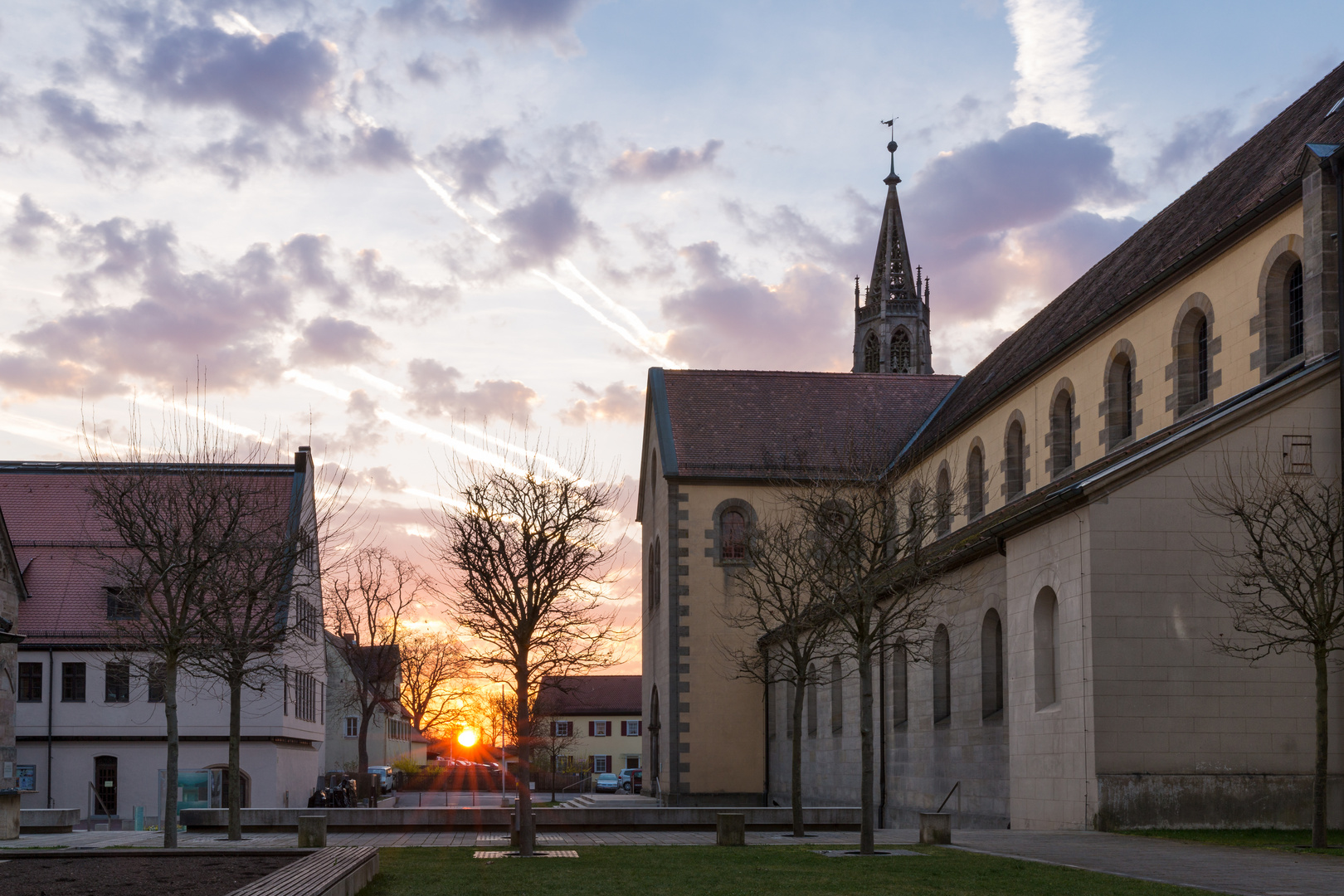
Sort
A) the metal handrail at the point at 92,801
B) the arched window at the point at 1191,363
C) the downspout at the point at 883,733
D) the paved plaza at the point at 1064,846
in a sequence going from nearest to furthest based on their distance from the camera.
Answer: the paved plaza at the point at 1064,846, the arched window at the point at 1191,363, the downspout at the point at 883,733, the metal handrail at the point at 92,801

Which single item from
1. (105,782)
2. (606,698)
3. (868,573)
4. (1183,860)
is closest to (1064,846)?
(1183,860)

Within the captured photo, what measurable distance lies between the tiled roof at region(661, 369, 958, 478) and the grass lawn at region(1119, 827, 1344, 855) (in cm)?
2519

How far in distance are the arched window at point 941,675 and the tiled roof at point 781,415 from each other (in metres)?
14.6

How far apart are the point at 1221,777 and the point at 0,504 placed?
4878 centimetres

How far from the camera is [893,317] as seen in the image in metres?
83.2

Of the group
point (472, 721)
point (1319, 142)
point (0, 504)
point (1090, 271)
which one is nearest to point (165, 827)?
point (1319, 142)

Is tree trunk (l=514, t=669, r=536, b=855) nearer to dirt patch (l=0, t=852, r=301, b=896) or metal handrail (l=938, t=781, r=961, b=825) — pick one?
dirt patch (l=0, t=852, r=301, b=896)

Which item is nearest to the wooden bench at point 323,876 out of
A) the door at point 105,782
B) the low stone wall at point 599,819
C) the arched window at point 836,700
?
the low stone wall at point 599,819

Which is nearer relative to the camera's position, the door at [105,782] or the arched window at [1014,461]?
the arched window at [1014,461]

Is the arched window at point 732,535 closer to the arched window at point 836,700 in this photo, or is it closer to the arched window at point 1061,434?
the arched window at point 836,700

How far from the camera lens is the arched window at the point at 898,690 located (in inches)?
1371

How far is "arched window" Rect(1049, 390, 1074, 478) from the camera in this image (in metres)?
32.8

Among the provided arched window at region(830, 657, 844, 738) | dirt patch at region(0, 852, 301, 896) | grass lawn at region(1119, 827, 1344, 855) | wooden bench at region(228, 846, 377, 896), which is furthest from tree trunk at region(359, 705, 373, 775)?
grass lawn at region(1119, 827, 1344, 855)

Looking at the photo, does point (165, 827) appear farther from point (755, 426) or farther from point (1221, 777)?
point (755, 426)
